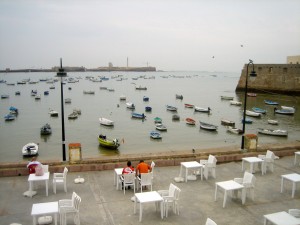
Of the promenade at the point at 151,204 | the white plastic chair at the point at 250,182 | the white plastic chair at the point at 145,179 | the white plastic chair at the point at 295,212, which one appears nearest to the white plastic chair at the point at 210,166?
the promenade at the point at 151,204

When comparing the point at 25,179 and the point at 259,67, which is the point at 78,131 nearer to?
the point at 25,179

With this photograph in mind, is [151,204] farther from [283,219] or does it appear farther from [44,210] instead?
[283,219]

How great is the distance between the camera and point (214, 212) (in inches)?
336

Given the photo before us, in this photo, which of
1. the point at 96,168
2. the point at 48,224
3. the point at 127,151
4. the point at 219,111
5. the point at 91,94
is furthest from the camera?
the point at 91,94

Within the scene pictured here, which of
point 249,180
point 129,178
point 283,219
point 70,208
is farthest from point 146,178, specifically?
point 283,219

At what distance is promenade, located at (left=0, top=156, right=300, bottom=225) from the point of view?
8.08 meters

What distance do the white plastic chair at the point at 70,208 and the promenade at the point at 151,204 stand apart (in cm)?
38

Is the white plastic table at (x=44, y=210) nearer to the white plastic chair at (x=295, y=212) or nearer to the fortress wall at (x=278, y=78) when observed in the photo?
the white plastic chair at (x=295, y=212)

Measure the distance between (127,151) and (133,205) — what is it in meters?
24.1

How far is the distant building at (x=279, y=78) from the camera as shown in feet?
252

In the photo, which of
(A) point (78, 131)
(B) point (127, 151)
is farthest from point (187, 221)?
(A) point (78, 131)

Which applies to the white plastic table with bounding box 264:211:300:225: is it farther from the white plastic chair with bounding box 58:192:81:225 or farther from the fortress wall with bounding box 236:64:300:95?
the fortress wall with bounding box 236:64:300:95

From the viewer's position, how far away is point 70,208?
24.5 ft

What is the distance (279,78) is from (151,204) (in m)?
81.1
